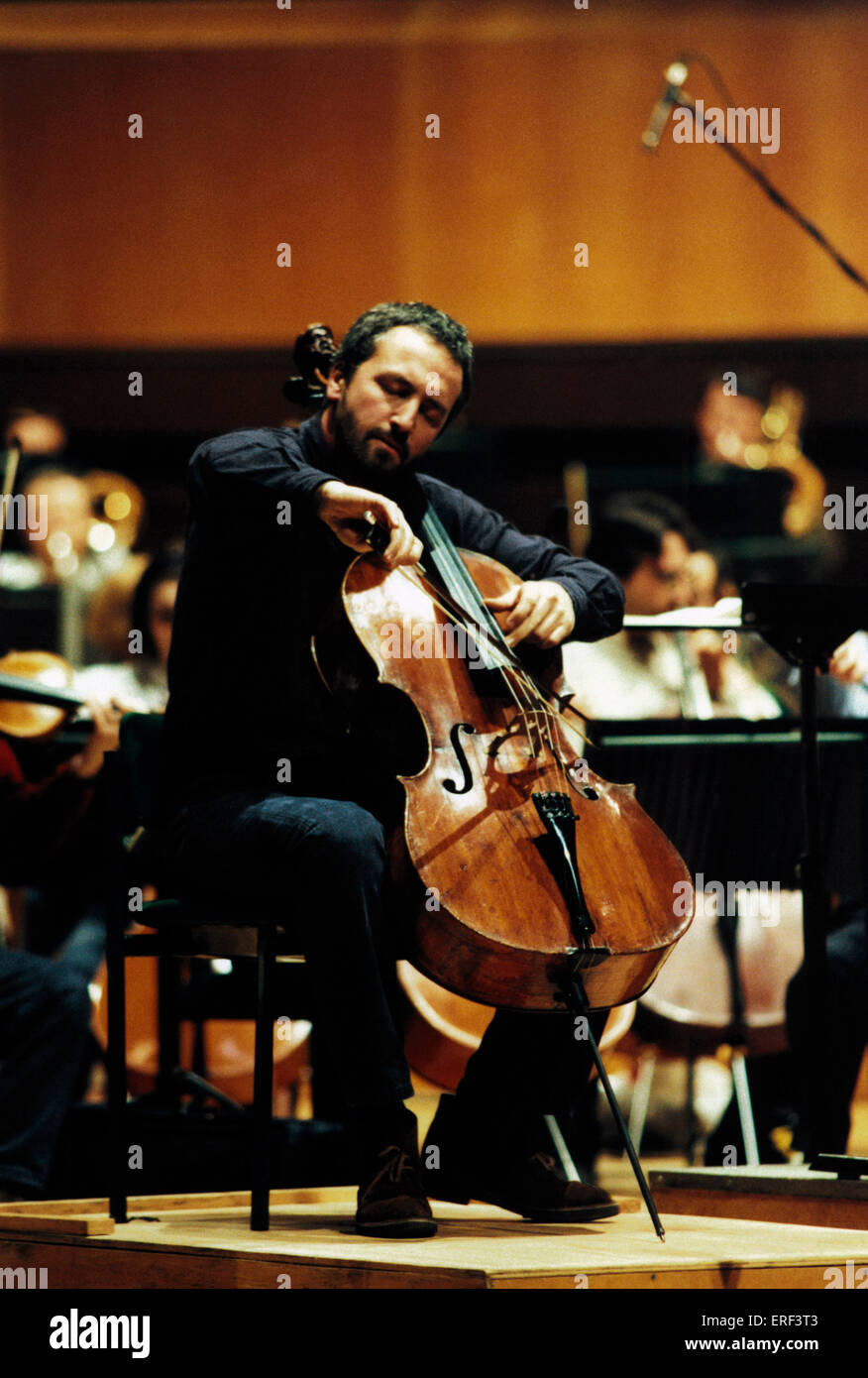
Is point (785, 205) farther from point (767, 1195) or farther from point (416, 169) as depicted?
point (416, 169)

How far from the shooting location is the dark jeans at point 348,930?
1761 millimetres

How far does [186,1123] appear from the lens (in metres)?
2.59

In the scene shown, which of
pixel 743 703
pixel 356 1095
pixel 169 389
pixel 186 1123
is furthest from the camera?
pixel 169 389

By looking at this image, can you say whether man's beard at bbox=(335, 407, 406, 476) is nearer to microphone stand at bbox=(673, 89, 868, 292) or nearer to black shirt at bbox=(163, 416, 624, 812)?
black shirt at bbox=(163, 416, 624, 812)

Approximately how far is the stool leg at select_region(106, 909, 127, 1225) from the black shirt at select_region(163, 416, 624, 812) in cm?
17

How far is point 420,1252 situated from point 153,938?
627 mm

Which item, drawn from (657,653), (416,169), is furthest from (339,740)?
(416,169)

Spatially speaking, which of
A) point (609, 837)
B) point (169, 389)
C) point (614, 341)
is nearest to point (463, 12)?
point (614, 341)

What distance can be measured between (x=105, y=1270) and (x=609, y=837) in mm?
739

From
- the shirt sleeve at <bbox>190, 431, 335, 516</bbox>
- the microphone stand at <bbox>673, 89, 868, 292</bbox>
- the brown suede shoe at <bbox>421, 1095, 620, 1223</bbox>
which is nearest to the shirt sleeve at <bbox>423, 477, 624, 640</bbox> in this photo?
the shirt sleeve at <bbox>190, 431, 335, 516</bbox>

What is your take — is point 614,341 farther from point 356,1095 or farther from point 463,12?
point 356,1095

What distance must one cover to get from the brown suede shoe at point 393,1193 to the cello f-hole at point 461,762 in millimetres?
352

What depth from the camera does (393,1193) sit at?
1.77m
